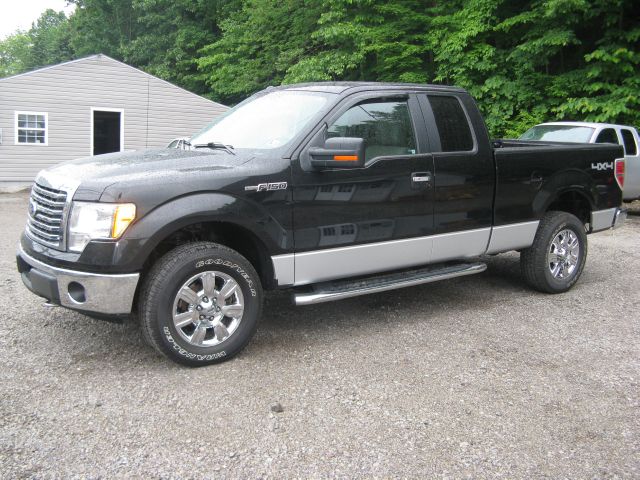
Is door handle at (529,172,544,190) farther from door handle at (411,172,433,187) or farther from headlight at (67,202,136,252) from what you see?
headlight at (67,202,136,252)

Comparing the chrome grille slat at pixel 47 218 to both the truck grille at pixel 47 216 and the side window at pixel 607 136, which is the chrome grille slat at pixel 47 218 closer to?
the truck grille at pixel 47 216

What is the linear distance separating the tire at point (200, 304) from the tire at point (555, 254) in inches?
123

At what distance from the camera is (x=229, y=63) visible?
26.8 metres

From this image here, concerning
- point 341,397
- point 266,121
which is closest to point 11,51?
point 266,121

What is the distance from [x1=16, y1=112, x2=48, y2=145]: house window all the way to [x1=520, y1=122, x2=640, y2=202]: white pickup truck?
14263 millimetres

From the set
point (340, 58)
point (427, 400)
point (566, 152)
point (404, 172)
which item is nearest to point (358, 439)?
point (427, 400)

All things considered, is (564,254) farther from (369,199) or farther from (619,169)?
(369,199)

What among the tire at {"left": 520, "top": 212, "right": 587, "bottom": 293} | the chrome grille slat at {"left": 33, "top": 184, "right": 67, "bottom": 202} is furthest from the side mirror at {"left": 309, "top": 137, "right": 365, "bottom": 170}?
the tire at {"left": 520, "top": 212, "right": 587, "bottom": 293}

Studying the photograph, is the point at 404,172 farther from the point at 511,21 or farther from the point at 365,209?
the point at 511,21

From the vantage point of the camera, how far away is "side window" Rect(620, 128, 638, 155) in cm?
1245

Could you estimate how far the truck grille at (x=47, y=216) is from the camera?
3.74 m

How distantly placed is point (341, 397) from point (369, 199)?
1.62 meters

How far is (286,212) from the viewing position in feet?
13.7

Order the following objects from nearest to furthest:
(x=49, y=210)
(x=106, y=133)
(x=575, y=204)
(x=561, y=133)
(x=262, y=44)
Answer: (x=49, y=210)
(x=575, y=204)
(x=561, y=133)
(x=106, y=133)
(x=262, y=44)
